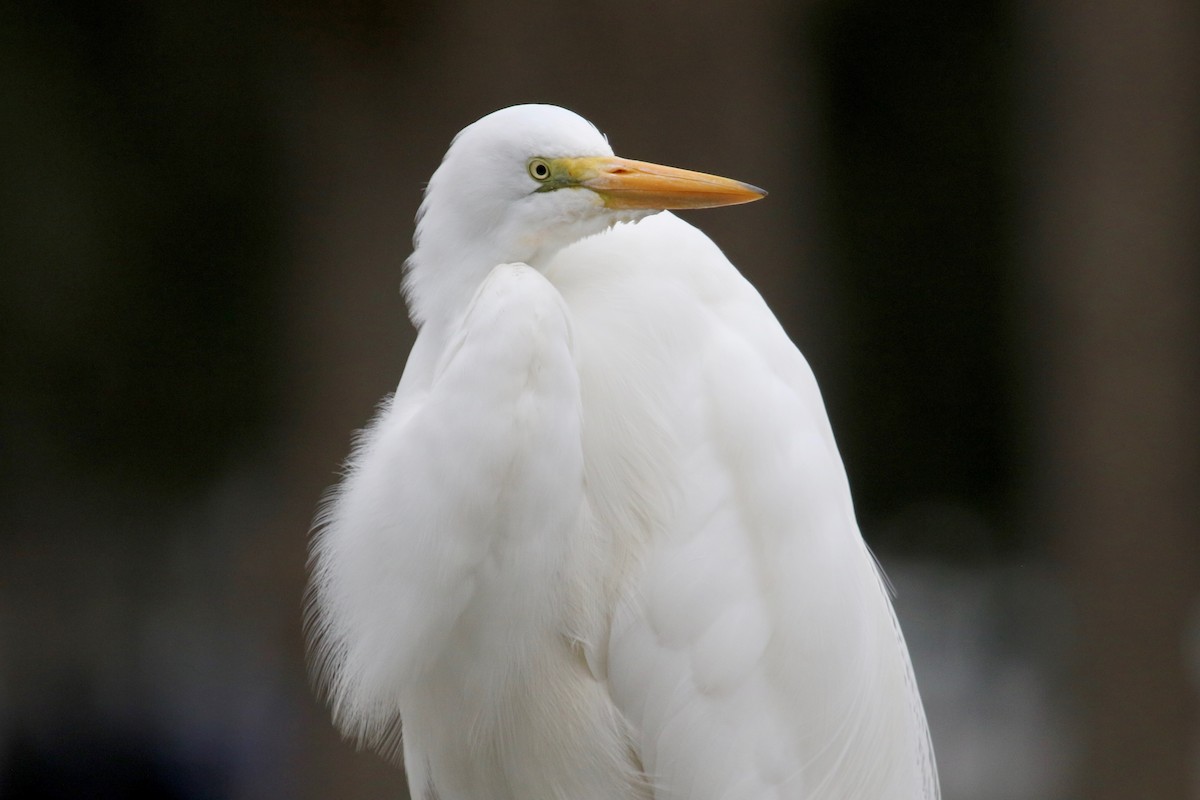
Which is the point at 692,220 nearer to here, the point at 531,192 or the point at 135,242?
the point at 135,242

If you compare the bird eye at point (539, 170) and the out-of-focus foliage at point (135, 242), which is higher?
the bird eye at point (539, 170)

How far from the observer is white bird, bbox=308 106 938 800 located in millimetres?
795

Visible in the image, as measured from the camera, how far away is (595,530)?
0.90m

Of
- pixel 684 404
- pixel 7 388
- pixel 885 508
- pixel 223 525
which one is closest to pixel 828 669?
pixel 684 404

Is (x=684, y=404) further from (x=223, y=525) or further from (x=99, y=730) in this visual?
(x=99, y=730)

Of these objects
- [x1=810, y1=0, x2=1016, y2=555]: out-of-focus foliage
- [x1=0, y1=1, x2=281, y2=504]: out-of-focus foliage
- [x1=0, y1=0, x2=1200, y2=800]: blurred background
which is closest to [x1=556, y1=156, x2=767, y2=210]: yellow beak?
[x1=0, y1=0, x2=1200, y2=800]: blurred background

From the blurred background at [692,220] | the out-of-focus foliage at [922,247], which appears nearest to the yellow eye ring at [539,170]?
the blurred background at [692,220]

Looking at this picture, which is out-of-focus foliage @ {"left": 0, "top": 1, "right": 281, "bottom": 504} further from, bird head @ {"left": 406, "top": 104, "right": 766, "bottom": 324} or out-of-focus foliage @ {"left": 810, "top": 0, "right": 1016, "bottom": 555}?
bird head @ {"left": 406, "top": 104, "right": 766, "bottom": 324}

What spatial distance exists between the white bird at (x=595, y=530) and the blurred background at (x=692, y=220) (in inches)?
44.7

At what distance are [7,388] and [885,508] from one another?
1.52 metres

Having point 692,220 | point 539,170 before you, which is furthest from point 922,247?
point 539,170

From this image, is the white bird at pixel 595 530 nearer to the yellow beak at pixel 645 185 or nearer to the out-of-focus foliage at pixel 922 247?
the yellow beak at pixel 645 185

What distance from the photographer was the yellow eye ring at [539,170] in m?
0.82

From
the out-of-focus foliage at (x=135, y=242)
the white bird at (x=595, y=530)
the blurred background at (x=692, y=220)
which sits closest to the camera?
the white bird at (x=595, y=530)
